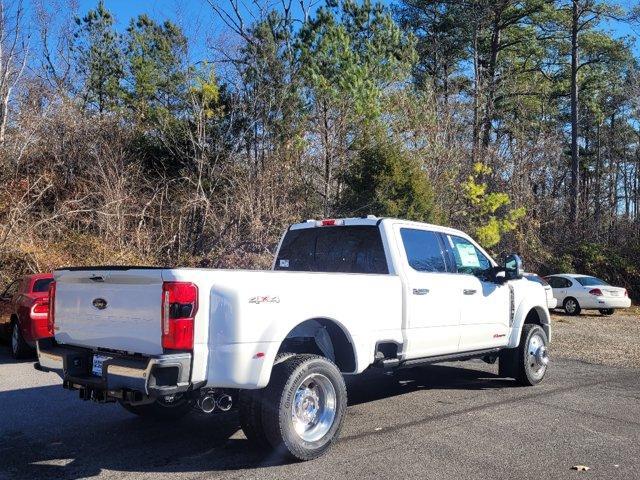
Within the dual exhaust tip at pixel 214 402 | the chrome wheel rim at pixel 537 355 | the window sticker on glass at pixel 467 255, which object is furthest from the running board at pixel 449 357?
the dual exhaust tip at pixel 214 402

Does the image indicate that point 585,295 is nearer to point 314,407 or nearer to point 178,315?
point 314,407

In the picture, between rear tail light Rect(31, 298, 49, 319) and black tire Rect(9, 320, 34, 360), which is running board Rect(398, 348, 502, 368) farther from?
black tire Rect(9, 320, 34, 360)

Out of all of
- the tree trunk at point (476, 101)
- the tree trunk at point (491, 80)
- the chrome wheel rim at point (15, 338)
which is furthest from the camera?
the tree trunk at point (491, 80)

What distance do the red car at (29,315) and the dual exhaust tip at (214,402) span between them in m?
5.44

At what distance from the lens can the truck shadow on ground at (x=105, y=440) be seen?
525 cm

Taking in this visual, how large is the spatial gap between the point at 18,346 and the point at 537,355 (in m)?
8.26

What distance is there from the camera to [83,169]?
19484mm

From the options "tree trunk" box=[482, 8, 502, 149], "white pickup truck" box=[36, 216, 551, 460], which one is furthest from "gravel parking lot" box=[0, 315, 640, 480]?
"tree trunk" box=[482, 8, 502, 149]

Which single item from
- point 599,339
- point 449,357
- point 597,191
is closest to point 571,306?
point 599,339

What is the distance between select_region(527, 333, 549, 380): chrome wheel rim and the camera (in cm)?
872

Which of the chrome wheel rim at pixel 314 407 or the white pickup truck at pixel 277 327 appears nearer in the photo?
the white pickup truck at pixel 277 327

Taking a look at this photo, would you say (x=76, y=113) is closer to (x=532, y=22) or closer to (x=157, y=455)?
(x=157, y=455)

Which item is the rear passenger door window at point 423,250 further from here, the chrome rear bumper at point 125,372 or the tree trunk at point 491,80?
the tree trunk at point 491,80

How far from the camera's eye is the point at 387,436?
609cm
